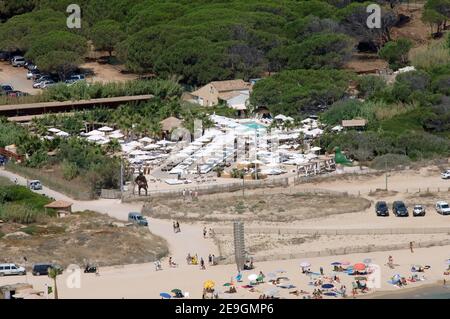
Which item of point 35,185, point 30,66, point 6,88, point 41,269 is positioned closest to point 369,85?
point 6,88

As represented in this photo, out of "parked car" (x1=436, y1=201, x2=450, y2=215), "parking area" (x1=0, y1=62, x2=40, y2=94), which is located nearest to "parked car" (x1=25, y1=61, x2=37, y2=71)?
"parking area" (x1=0, y1=62, x2=40, y2=94)

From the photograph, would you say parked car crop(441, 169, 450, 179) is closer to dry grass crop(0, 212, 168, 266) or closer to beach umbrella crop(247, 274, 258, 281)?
dry grass crop(0, 212, 168, 266)

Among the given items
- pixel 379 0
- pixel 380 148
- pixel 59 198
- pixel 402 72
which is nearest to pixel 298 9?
pixel 379 0

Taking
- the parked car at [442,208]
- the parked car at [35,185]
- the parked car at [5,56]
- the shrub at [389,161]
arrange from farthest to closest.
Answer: the parked car at [5,56] < the shrub at [389,161] < the parked car at [35,185] < the parked car at [442,208]

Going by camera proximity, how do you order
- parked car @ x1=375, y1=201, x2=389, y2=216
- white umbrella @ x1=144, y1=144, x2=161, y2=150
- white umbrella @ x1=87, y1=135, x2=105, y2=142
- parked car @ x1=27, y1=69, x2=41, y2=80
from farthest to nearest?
parked car @ x1=27, y1=69, x2=41, y2=80, white umbrella @ x1=87, y1=135, x2=105, y2=142, white umbrella @ x1=144, y1=144, x2=161, y2=150, parked car @ x1=375, y1=201, x2=389, y2=216

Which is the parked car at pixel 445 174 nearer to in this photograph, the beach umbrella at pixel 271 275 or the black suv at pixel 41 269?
the beach umbrella at pixel 271 275

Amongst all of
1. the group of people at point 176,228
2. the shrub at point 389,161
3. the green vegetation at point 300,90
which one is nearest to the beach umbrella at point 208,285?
the group of people at point 176,228

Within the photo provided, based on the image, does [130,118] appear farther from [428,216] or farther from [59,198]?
[428,216]
